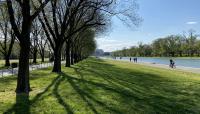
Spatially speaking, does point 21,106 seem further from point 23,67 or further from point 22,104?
point 23,67

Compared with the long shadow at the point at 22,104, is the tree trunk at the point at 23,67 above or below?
above

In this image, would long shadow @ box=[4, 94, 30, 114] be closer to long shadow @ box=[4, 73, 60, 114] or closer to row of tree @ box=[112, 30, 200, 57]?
long shadow @ box=[4, 73, 60, 114]

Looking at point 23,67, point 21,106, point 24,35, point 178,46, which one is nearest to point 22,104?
point 21,106

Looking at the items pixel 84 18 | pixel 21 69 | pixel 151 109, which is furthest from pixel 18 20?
pixel 151 109

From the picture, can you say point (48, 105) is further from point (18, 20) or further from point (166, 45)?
point (166, 45)

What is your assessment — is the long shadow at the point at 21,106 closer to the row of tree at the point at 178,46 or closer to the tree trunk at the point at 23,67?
the tree trunk at the point at 23,67

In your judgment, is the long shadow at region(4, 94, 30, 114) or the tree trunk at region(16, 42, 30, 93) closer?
the long shadow at region(4, 94, 30, 114)

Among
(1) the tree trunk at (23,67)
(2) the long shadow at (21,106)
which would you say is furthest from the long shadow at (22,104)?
(1) the tree trunk at (23,67)

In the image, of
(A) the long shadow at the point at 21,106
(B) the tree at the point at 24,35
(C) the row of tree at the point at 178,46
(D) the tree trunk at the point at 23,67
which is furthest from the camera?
(C) the row of tree at the point at 178,46

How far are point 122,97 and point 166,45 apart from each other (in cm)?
17253

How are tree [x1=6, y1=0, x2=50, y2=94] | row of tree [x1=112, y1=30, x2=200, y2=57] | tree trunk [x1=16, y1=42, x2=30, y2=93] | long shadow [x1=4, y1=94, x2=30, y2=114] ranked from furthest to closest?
1. row of tree [x1=112, y1=30, x2=200, y2=57]
2. tree trunk [x1=16, y1=42, x2=30, y2=93]
3. tree [x1=6, y1=0, x2=50, y2=94]
4. long shadow [x1=4, y1=94, x2=30, y2=114]

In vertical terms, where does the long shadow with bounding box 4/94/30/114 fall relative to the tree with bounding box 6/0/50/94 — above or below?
below

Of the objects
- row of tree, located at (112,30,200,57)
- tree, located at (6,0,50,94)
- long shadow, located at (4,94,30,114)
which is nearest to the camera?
long shadow, located at (4,94,30,114)

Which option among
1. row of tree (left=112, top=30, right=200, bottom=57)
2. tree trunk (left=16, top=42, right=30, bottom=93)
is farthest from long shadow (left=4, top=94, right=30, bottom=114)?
row of tree (left=112, top=30, right=200, bottom=57)
